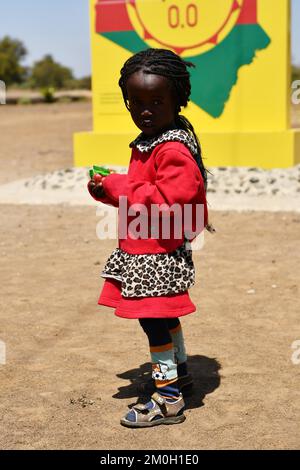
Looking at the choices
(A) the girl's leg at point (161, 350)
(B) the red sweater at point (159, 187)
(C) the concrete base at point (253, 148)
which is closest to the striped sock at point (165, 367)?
(A) the girl's leg at point (161, 350)

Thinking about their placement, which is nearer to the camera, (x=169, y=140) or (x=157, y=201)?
(x=157, y=201)

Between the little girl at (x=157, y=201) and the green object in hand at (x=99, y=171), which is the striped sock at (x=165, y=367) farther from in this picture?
the green object in hand at (x=99, y=171)

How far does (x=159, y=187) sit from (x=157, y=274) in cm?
40

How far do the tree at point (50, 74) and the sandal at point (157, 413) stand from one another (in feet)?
232

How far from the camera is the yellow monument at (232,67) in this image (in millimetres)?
11367

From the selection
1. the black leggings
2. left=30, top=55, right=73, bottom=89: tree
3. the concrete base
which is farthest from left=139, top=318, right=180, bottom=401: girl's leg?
left=30, top=55, right=73, bottom=89: tree

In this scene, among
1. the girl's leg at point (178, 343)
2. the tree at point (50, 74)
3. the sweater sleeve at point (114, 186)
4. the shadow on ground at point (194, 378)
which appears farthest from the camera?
the tree at point (50, 74)

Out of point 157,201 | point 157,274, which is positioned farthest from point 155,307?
point 157,201

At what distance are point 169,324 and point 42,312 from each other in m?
1.87

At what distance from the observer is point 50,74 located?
81250 mm

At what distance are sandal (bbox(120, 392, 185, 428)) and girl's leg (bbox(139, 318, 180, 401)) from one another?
0.08 metres

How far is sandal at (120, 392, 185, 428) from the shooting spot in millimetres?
3547

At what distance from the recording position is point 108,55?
1226cm

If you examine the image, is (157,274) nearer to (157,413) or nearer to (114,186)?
(114,186)
